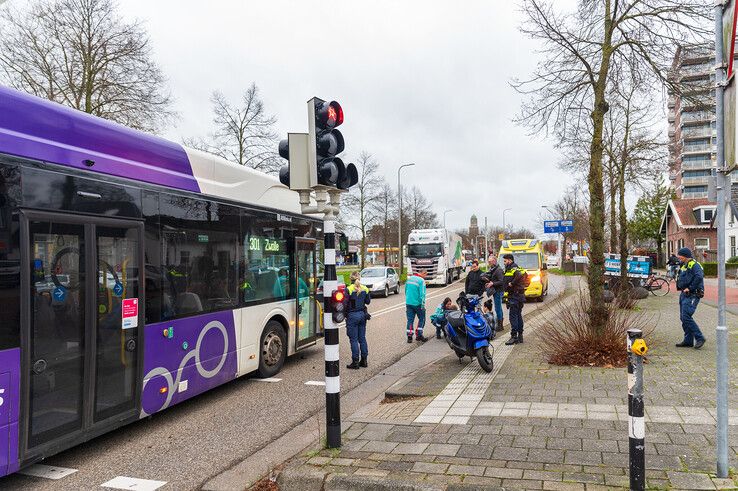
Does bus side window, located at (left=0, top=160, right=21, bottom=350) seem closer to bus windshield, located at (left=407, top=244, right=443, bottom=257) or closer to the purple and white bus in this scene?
the purple and white bus

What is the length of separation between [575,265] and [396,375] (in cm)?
3786

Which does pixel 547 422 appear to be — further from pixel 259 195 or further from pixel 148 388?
pixel 259 195

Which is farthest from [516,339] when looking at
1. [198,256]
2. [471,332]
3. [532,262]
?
[532,262]

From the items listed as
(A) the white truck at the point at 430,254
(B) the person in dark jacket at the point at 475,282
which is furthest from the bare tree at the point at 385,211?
(B) the person in dark jacket at the point at 475,282

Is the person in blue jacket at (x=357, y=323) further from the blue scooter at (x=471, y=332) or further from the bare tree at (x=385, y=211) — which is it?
the bare tree at (x=385, y=211)

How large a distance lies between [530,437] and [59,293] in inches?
163

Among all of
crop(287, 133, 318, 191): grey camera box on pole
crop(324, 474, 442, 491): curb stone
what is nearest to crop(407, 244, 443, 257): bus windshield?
crop(287, 133, 318, 191): grey camera box on pole

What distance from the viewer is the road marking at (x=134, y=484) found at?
4.08 metres

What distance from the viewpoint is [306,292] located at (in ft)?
28.9

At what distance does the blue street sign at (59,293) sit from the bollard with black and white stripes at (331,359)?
218 centimetres

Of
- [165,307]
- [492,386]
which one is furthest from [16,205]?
[492,386]

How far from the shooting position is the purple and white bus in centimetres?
399

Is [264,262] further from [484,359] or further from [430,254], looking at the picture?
[430,254]

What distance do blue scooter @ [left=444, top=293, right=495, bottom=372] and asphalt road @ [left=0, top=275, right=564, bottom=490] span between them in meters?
1.50
